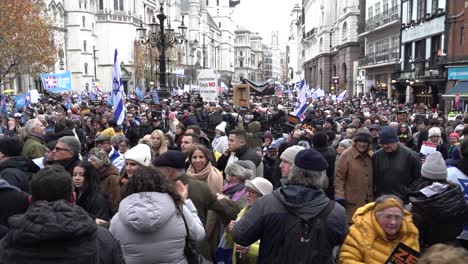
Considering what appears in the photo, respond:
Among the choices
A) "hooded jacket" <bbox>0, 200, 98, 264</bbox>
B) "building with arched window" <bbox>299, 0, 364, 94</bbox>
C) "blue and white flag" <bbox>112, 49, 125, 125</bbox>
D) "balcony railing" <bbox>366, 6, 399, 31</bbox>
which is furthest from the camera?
"building with arched window" <bbox>299, 0, 364, 94</bbox>

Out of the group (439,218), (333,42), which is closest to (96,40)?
(333,42)

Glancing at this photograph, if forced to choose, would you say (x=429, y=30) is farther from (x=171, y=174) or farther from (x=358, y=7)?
(x=171, y=174)

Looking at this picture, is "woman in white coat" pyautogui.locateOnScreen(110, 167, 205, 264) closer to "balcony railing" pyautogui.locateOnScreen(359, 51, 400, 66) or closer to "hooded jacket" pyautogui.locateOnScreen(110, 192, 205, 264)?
"hooded jacket" pyautogui.locateOnScreen(110, 192, 205, 264)

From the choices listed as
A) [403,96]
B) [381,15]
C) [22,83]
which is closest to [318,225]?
[403,96]

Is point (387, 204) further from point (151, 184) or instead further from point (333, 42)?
point (333, 42)

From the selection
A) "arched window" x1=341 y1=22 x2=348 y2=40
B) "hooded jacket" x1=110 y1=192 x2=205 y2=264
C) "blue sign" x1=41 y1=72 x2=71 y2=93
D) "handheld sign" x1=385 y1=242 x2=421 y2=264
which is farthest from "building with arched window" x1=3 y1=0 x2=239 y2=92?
"handheld sign" x1=385 y1=242 x2=421 y2=264

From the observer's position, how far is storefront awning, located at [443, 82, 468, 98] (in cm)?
2456

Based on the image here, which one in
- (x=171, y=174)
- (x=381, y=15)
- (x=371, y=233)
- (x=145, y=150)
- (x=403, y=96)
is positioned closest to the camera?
(x=371, y=233)

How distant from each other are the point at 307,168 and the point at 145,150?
2.65 m

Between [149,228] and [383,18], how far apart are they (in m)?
44.3

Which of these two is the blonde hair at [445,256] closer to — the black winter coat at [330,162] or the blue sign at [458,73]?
the black winter coat at [330,162]

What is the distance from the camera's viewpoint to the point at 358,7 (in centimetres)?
5397

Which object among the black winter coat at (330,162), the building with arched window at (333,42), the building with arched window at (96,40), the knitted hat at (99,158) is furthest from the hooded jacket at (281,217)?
the building with arched window at (333,42)

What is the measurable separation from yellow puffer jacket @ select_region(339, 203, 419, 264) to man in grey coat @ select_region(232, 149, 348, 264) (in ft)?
0.48
